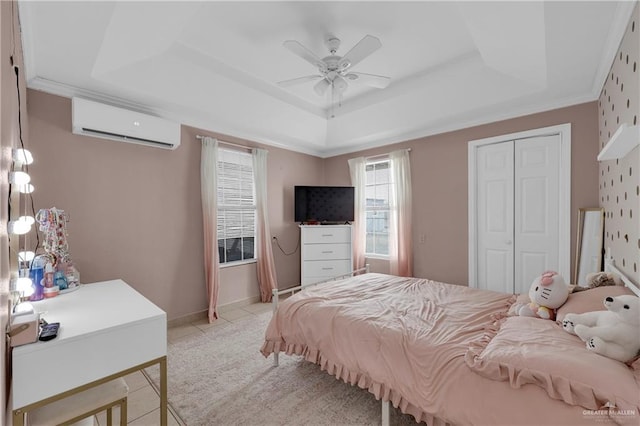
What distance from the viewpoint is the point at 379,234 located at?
15.2 feet

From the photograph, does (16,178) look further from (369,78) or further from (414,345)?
(369,78)

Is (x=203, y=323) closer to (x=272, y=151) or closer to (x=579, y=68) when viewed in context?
(x=272, y=151)

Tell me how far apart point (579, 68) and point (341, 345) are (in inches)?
118

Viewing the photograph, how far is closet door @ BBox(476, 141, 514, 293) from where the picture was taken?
338 centimetres

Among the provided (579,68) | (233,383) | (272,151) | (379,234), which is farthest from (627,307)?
(272,151)

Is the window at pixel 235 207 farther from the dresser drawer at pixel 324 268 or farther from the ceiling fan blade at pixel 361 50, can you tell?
the ceiling fan blade at pixel 361 50

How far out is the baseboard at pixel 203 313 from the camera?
334 cm

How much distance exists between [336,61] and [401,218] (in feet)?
8.03

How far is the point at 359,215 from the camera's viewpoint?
184 inches

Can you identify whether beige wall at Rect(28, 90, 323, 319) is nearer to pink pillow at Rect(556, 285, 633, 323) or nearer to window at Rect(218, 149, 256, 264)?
window at Rect(218, 149, 256, 264)

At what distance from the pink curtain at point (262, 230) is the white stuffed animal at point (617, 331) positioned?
3.50 meters

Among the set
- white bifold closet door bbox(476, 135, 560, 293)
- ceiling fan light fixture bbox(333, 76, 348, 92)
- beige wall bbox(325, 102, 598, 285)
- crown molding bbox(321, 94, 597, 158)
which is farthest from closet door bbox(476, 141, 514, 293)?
ceiling fan light fixture bbox(333, 76, 348, 92)

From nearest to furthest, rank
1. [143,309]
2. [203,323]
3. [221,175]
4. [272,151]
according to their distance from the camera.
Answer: [143,309] → [203,323] → [221,175] → [272,151]

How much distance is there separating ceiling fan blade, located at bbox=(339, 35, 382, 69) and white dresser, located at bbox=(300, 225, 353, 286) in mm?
2476
